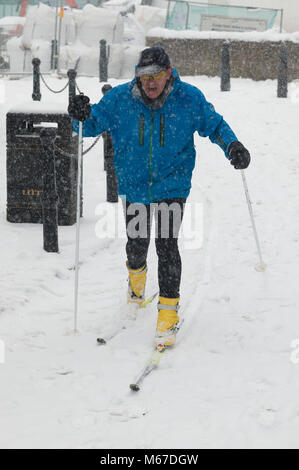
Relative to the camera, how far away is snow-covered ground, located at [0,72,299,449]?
11.2ft

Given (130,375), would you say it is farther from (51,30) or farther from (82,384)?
(51,30)

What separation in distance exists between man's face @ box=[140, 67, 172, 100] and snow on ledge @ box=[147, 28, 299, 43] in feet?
50.2

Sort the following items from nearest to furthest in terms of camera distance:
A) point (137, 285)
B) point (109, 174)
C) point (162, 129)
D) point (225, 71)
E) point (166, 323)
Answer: point (162, 129) → point (166, 323) → point (137, 285) → point (109, 174) → point (225, 71)

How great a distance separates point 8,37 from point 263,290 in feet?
70.1

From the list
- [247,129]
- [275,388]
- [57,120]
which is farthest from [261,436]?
[247,129]

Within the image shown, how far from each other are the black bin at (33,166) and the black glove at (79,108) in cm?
275

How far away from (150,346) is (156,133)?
1387 millimetres

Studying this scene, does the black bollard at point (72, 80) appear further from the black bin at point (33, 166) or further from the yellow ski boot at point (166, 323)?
the yellow ski boot at point (166, 323)

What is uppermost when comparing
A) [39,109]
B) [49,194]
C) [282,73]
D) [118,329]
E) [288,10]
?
[288,10]

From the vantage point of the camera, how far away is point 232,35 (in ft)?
63.1

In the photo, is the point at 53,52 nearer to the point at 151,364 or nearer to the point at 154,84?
the point at 154,84

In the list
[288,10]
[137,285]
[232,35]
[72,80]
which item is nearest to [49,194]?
[137,285]
